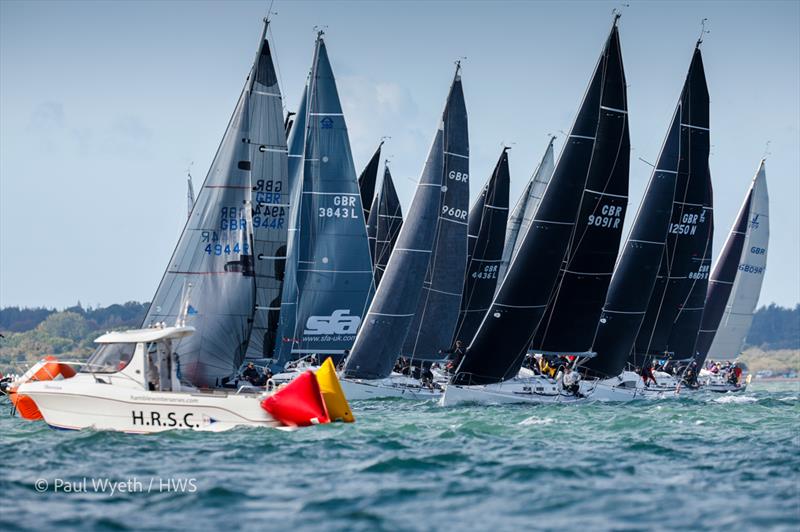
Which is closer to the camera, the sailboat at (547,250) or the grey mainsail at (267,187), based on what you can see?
the grey mainsail at (267,187)

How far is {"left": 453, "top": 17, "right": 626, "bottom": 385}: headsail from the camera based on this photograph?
37.2m

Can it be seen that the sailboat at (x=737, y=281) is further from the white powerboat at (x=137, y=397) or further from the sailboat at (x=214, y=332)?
the white powerboat at (x=137, y=397)

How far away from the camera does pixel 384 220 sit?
2005 inches

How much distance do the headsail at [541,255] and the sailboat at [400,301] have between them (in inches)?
117

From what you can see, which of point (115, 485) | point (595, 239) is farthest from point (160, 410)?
point (595, 239)

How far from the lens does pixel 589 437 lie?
1012 inches

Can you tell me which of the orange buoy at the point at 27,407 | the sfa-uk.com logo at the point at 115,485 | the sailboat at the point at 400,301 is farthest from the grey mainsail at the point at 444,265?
the sfa-uk.com logo at the point at 115,485

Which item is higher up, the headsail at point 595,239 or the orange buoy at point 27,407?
the headsail at point 595,239

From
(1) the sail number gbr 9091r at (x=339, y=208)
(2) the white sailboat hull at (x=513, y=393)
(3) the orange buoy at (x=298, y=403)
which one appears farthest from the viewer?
(1) the sail number gbr 9091r at (x=339, y=208)

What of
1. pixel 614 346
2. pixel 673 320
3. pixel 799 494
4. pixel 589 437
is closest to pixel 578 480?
pixel 799 494

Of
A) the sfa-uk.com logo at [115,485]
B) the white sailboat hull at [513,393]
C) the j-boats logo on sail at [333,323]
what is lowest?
the white sailboat hull at [513,393]

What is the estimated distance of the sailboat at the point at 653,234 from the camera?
42.2m

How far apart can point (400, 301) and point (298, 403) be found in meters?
14.9

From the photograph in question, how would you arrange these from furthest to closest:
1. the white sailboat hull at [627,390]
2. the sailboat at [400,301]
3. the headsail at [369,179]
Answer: the headsail at [369,179]
the white sailboat hull at [627,390]
the sailboat at [400,301]
